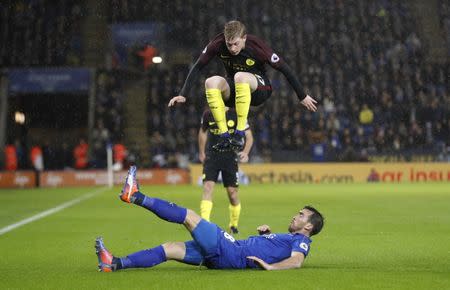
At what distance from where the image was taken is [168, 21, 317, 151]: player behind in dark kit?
9.27m

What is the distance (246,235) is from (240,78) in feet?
9.16

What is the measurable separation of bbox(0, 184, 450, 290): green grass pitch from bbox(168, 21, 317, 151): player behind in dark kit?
1.73m

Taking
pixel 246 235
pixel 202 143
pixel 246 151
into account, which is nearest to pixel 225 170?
pixel 246 151

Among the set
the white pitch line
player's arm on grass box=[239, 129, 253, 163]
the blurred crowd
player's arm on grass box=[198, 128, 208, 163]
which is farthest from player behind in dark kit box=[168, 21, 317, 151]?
the blurred crowd

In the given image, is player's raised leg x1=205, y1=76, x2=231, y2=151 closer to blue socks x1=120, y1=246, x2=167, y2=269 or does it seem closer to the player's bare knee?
the player's bare knee

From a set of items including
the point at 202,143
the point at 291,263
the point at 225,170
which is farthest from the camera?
the point at 202,143

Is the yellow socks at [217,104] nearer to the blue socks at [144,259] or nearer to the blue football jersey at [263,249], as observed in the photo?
the blue football jersey at [263,249]

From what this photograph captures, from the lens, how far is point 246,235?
11.3 meters

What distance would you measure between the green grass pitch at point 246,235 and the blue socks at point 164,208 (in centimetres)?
50

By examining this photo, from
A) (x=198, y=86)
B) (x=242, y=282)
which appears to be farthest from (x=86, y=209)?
(x=198, y=86)

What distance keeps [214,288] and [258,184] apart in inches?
905

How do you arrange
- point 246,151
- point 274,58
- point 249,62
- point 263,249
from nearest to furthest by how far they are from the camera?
1. point 263,249
2. point 274,58
3. point 249,62
4. point 246,151

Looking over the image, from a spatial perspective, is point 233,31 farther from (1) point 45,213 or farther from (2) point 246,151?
(1) point 45,213

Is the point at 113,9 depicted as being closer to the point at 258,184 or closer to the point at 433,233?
the point at 258,184
